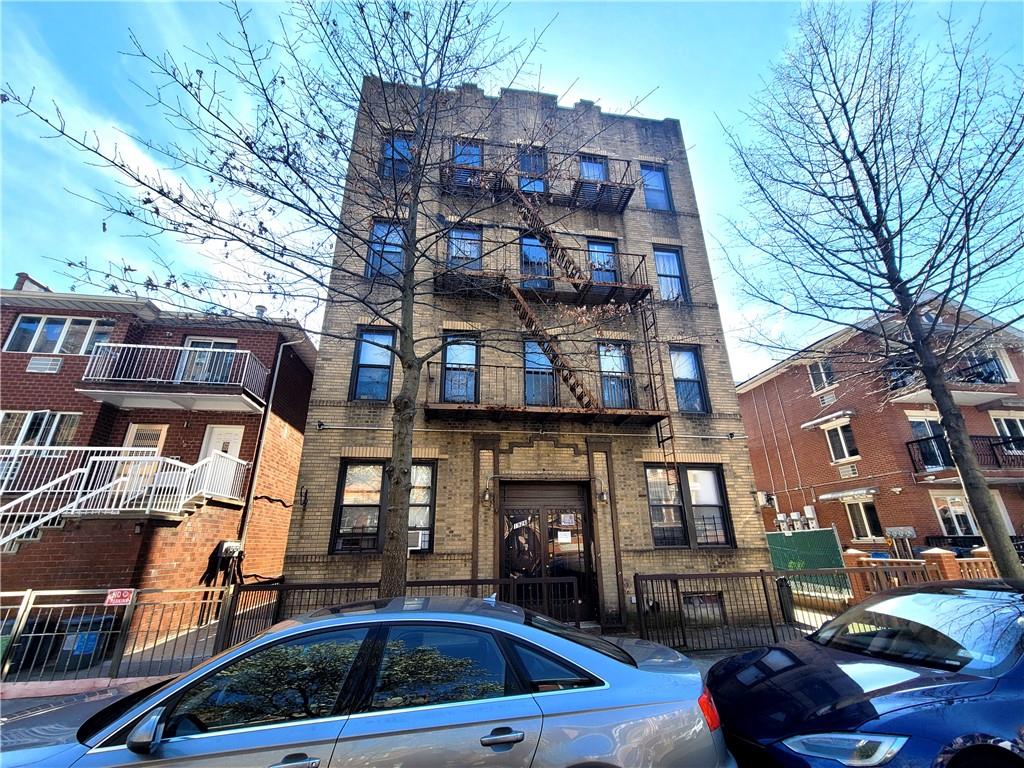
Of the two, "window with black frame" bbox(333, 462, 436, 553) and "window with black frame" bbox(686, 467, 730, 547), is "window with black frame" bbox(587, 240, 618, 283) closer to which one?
"window with black frame" bbox(686, 467, 730, 547)

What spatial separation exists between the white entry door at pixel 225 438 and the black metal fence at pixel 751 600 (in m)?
12.1

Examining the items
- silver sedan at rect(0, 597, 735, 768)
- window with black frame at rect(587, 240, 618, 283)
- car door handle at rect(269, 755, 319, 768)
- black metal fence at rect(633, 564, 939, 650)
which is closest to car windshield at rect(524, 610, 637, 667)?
silver sedan at rect(0, 597, 735, 768)

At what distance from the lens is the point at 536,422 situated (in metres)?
10.3

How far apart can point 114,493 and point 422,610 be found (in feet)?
33.3

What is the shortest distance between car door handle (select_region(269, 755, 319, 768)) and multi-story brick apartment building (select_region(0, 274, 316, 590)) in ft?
30.0

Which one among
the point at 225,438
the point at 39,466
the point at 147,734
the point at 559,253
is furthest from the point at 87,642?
the point at 559,253

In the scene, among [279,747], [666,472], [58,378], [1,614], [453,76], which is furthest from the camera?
[58,378]

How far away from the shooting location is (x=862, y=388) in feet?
56.9

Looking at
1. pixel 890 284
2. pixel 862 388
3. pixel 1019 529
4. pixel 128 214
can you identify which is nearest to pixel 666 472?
pixel 890 284

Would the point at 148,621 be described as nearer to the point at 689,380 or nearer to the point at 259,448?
the point at 259,448

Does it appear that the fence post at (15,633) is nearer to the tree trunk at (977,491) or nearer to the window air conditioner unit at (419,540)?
the window air conditioner unit at (419,540)

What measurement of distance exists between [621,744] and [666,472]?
8739 mm

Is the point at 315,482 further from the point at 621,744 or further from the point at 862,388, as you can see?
the point at 862,388

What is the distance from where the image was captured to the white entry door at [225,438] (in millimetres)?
12875
